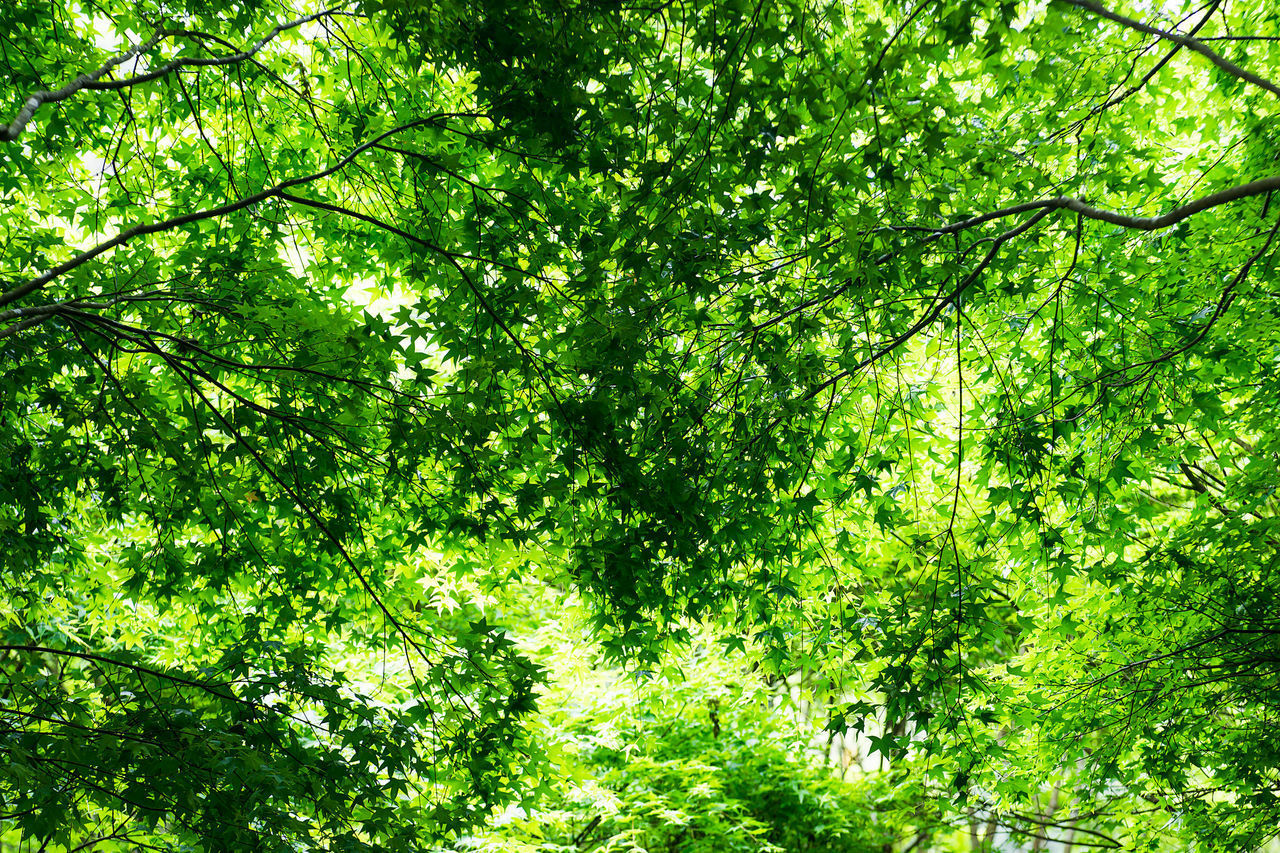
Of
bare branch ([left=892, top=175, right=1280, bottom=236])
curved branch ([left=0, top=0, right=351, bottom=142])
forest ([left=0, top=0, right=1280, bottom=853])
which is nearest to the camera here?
bare branch ([left=892, top=175, right=1280, bottom=236])

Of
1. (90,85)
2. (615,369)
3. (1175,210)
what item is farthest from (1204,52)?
(90,85)

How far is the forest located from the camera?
2746mm

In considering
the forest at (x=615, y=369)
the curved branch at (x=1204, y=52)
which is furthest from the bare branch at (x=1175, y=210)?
the curved branch at (x=1204, y=52)

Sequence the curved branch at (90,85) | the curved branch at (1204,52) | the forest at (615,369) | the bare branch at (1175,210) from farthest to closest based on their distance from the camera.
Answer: the forest at (615,369), the curved branch at (90,85), the curved branch at (1204,52), the bare branch at (1175,210)

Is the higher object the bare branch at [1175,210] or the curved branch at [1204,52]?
the curved branch at [1204,52]

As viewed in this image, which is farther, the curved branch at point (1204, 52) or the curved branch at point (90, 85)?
the curved branch at point (90, 85)

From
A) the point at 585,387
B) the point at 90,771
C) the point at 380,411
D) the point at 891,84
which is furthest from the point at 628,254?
the point at 90,771

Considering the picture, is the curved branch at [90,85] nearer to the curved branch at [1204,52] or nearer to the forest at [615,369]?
the forest at [615,369]

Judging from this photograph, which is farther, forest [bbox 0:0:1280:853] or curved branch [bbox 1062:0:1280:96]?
forest [bbox 0:0:1280:853]

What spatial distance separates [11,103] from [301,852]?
3535 mm

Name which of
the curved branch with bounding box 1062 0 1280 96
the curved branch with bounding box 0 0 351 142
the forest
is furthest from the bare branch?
the curved branch with bounding box 0 0 351 142

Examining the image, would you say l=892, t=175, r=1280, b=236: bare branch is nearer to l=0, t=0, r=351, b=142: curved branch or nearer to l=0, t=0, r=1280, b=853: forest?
l=0, t=0, r=1280, b=853: forest

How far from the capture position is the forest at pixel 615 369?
2746mm

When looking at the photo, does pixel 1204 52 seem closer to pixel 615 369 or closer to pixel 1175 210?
pixel 1175 210
